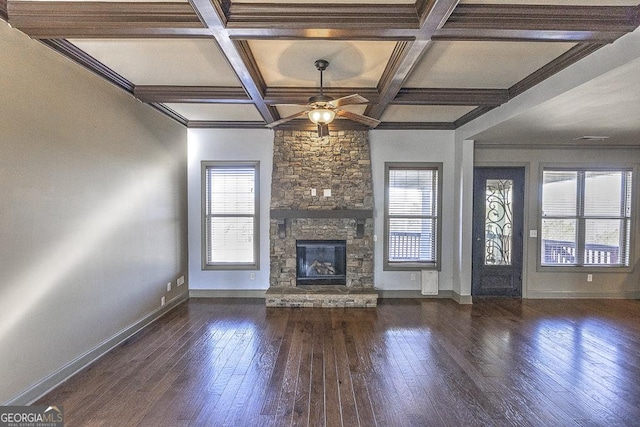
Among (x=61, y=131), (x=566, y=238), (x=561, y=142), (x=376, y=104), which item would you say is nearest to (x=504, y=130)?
(x=561, y=142)

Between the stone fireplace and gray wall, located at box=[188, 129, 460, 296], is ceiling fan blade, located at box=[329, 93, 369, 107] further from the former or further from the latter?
gray wall, located at box=[188, 129, 460, 296]

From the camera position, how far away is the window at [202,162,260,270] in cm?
573

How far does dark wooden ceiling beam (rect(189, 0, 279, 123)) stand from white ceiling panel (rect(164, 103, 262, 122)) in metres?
0.60

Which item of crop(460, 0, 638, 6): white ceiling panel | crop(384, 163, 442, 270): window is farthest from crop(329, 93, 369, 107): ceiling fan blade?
crop(384, 163, 442, 270): window

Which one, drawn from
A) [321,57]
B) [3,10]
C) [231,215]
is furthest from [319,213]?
[3,10]

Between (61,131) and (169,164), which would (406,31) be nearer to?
A: (61,131)

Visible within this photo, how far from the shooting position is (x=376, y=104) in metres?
4.21

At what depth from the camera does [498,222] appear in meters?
5.78

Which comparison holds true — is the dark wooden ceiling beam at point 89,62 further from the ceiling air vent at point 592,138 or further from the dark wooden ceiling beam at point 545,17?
the ceiling air vent at point 592,138

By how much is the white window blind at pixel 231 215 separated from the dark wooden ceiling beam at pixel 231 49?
5.62 ft

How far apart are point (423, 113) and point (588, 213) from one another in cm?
358

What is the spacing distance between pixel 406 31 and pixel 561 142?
4405mm

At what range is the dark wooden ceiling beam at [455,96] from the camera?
157 inches

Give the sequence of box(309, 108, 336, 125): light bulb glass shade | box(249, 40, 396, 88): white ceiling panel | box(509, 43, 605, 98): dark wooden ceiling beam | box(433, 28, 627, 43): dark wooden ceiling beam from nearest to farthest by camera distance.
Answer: box(433, 28, 627, 43): dark wooden ceiling beam, box(509, 43, 605, 98): dark wooden ceiling beam, box(249, 40, 396, 88): white ceiling panel, box(309, 108, 336, 125): light bulb glass shade
